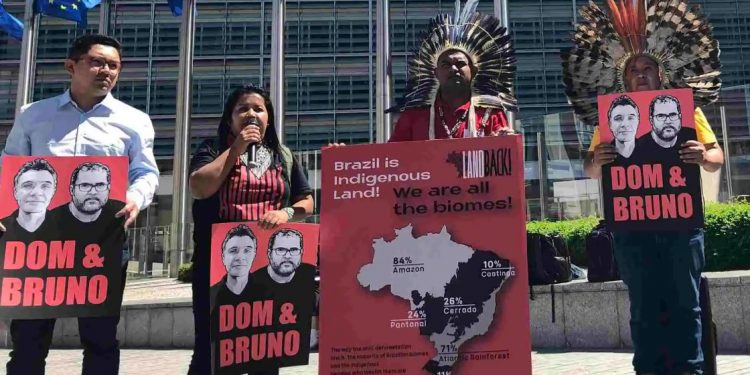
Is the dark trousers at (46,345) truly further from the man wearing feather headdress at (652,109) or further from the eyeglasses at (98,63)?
the man wearing feather headdress at (652,109)

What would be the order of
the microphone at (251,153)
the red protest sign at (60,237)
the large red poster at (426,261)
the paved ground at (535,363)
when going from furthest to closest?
the paved ground at (535,363) → the microphone at (251,153) → the red protest sign at (60,237) → the large red poster at (426,261)

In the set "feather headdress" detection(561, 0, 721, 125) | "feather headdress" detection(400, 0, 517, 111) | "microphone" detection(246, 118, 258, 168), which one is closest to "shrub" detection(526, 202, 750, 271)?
"feather headdress" detection(561, 0, 721, 125)

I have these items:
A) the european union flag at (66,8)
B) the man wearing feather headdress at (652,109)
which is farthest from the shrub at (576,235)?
the european union flag at (66,8)

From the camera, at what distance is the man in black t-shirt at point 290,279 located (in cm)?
293

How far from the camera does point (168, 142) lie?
34906 mm

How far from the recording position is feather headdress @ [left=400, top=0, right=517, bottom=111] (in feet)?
10.5

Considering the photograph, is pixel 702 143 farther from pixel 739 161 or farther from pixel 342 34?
pixel 342 34

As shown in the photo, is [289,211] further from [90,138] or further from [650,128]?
[650,128]

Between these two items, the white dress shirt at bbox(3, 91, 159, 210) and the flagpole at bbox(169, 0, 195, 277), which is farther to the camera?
the flagpole at bbox(169, 0, 195, 277)

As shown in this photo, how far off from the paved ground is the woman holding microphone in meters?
2.06

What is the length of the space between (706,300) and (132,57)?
35.7 meters

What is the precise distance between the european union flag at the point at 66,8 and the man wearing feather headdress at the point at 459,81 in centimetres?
1383

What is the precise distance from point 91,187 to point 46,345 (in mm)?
793

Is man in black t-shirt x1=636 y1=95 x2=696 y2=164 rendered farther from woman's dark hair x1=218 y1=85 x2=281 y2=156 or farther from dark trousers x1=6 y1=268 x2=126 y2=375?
dark trousers x1=6 y1=268 x2=126 y2=375
